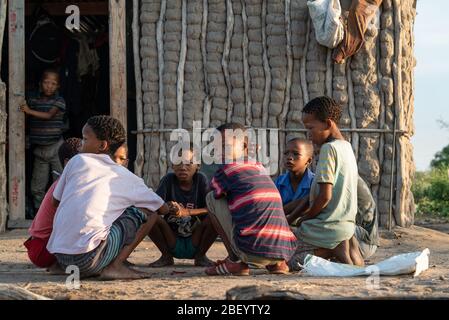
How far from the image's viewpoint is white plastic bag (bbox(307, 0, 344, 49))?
805cm

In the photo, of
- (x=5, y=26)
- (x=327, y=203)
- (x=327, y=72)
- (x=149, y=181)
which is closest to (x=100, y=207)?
(x=327, y=203)

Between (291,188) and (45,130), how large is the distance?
11.8ft

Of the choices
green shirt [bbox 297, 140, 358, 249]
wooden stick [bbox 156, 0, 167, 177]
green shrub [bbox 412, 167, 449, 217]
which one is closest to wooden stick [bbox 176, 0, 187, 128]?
wooden stick [bbox 156, 0, 167, 177]

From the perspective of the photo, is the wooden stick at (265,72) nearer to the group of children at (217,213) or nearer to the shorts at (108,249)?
the group of children at (217,213)

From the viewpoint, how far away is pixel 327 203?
229 inches

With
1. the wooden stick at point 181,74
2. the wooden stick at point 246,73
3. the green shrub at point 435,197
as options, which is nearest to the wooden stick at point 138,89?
the wooden stick at point 181,74

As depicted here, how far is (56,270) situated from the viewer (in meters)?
5.83

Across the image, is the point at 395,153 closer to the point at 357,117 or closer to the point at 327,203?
the point at 357,117

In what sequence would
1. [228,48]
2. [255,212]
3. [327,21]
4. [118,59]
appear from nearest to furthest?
[255,212], [327,21], [228,48], [118,59]

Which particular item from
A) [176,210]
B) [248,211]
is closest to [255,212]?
[248,211]

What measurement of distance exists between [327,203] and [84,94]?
4.73 m

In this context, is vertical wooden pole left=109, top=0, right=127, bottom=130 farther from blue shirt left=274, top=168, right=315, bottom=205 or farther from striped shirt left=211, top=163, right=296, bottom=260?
striped shirt left=211, top=163, right=296, bottom=260

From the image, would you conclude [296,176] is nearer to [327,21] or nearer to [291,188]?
[291,188]

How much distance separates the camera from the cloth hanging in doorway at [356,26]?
816 cm
